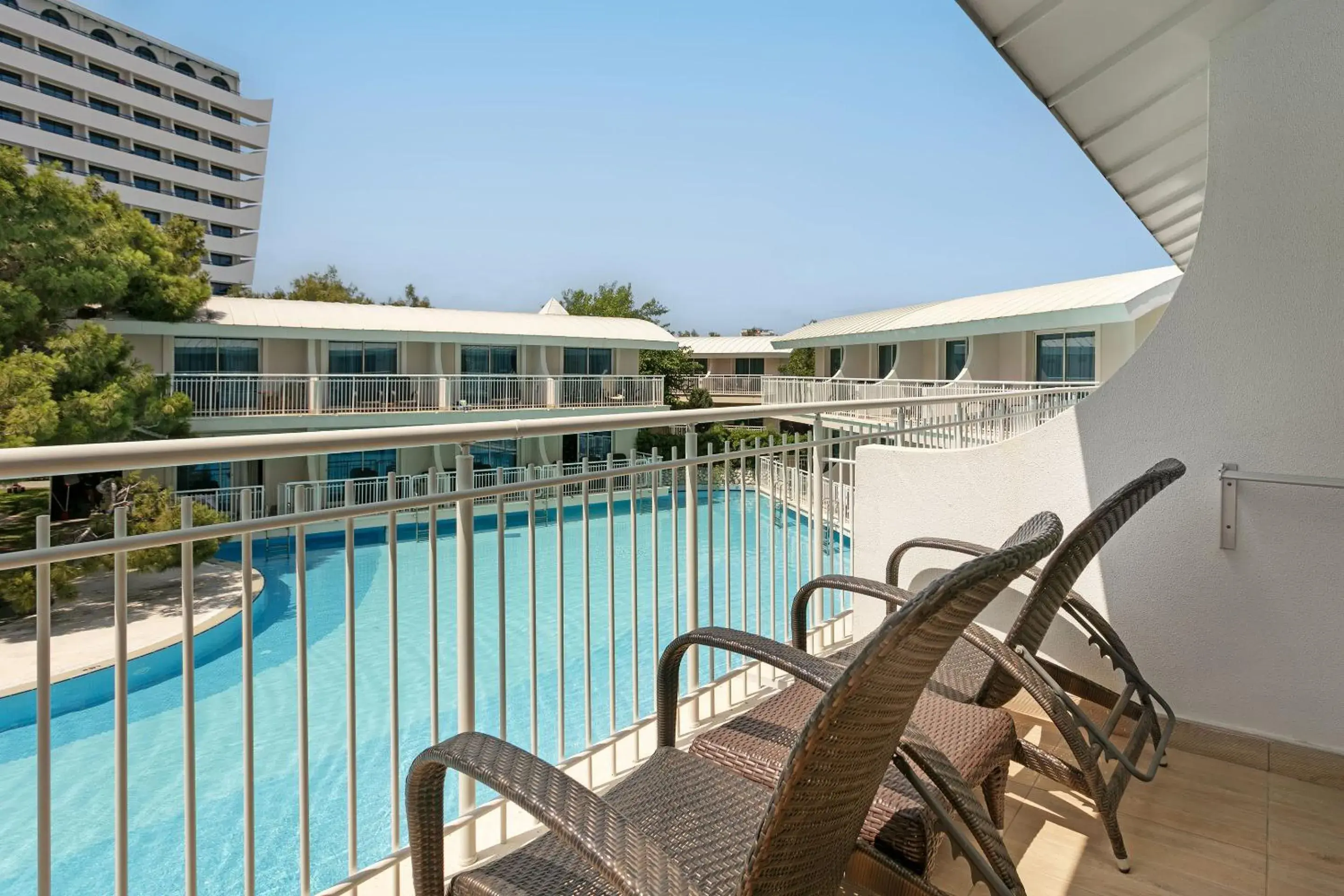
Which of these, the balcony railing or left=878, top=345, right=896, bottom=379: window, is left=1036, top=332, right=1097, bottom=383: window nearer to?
left=878, top=345, right=896, bottom=379: window

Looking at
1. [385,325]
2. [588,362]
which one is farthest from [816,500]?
[588,362]

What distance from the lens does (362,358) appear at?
21781mm

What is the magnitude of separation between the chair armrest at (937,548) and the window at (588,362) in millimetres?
21386

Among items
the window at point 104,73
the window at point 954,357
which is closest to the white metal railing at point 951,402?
the window at point 954,357

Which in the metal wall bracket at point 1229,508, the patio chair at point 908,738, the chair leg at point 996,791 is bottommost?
the chair leg at point 996,791

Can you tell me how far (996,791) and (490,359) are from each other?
22.4m

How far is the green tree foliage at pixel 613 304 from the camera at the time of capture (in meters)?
44.4

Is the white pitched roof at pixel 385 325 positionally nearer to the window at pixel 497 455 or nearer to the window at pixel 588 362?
the window at pixel 588 362

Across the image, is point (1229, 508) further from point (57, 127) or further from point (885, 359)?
point (57, 127)

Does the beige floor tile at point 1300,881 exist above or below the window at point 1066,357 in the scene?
below

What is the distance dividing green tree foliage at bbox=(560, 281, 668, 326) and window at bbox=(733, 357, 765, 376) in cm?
604

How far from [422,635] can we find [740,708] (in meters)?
9.09

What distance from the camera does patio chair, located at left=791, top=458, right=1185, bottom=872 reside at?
2.20 metres

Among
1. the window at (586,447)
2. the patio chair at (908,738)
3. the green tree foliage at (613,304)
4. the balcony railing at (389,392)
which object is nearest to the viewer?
the patio chair at (908,738)
